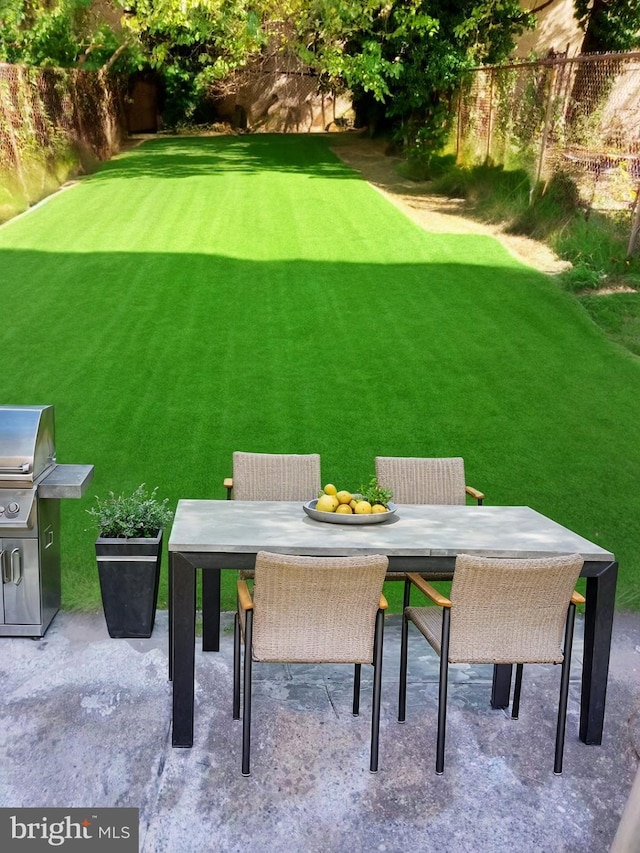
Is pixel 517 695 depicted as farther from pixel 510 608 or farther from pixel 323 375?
pixel 323 375

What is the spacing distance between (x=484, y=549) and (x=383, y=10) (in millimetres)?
11874

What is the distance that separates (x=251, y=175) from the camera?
15.1 metres

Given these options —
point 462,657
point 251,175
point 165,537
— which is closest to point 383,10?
point 251,175

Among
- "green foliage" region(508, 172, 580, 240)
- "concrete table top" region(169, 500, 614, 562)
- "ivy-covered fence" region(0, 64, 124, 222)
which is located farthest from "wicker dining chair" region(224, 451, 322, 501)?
"ivy-covered fence" region(0, 64, 124, 222)

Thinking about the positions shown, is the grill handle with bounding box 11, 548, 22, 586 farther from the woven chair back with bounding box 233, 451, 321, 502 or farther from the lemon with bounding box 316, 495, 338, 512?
the lemon with bounding box 316, 495, 338, 512

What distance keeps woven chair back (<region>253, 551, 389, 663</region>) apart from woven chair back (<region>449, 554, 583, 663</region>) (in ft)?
1.04

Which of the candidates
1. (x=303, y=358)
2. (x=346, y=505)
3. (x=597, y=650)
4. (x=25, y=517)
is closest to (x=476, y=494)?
(x=346, y=505)

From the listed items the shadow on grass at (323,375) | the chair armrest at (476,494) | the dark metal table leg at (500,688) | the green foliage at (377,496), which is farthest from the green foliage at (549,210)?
the dark metal table leg at (500,688)

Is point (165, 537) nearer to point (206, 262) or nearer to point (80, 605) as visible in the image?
point (80, 605)

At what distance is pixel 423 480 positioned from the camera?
4.76 meters

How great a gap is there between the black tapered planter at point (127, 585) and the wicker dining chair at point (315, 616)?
3.68 ft

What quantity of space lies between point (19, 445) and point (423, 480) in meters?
2.01

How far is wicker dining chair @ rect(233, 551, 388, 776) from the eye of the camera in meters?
3.20

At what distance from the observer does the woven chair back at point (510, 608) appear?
3.28 metres
